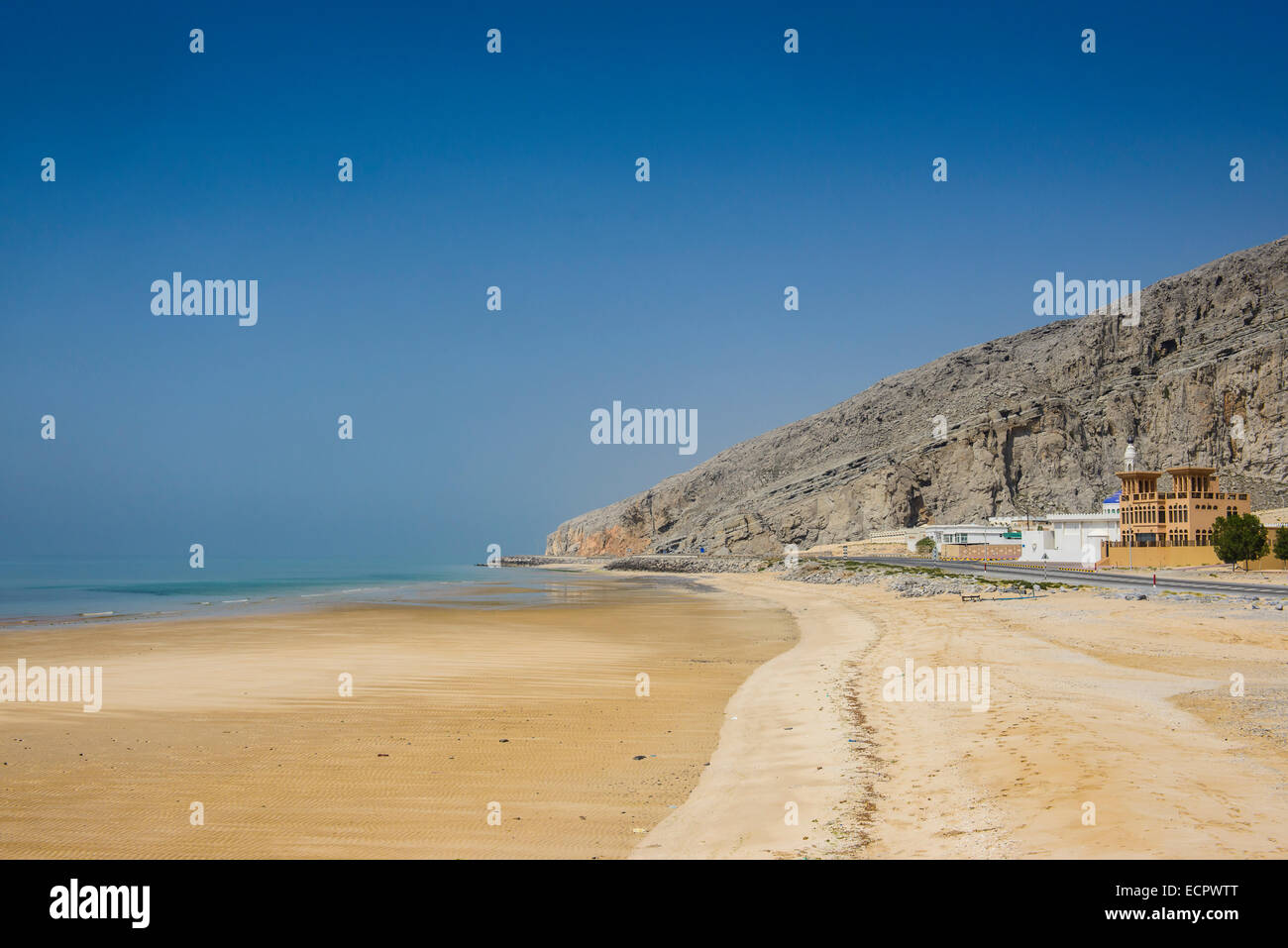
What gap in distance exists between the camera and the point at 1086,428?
118 metres

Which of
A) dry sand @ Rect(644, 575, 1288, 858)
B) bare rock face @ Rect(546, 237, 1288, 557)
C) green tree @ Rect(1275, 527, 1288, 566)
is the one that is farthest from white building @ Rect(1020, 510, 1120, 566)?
dry sand @ Rect(644, 575, 1288, 858)

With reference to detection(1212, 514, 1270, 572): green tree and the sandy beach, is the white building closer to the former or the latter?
detection(1212, 514, 1270, 572): green tree

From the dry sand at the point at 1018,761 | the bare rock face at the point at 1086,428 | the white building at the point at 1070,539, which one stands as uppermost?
the bare rock face at the point at 1086,428

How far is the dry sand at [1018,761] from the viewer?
20.5 ft

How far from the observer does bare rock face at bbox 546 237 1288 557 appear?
105m

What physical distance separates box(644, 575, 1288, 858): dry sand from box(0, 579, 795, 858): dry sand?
3.27 ft

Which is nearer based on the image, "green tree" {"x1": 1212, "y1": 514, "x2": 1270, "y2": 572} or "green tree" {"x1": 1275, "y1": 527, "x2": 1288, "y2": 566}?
"green tree" {"x1": 1275, "y1": 527, "x2": 1288, "y2": 566}

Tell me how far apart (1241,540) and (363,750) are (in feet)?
206

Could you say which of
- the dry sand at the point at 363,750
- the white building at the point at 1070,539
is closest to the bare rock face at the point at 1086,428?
the white building at the point at 1070,539

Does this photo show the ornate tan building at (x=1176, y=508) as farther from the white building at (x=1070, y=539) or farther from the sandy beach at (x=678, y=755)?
the sandy beach at (x=678, y=755)

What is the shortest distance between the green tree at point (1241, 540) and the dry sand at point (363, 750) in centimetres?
4835
